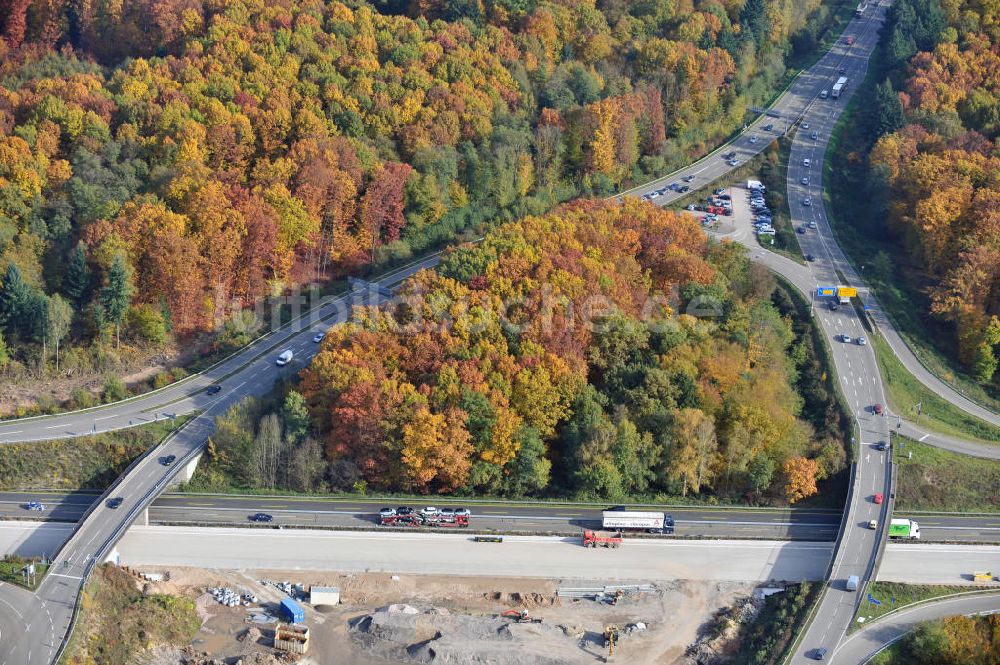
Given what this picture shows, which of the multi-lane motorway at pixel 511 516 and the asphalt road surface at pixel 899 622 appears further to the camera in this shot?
the multi-lane motorway at pixel 511 516

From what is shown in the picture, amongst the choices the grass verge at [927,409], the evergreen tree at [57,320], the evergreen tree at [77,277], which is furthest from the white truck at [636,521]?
the evergreen tree at [77,277]

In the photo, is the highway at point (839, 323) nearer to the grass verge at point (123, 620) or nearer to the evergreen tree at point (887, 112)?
the evergreen tree at point (887, 112)

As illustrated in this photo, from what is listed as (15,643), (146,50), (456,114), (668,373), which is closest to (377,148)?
(456,114)

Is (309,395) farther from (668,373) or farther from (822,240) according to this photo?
(822,240)

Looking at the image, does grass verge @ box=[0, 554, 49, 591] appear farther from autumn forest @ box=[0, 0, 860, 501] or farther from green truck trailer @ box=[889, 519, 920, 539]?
green truck trailer @ box=[889, 519, 920, 539]

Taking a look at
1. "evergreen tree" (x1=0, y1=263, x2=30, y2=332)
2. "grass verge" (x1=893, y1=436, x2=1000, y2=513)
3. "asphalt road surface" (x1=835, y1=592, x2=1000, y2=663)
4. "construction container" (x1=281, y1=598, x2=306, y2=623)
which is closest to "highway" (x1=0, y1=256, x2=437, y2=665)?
"evergreen tree" (x1=0, y1=263, x2=30, y2=332)

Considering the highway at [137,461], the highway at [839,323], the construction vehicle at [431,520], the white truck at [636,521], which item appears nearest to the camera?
the highway at [137,461]

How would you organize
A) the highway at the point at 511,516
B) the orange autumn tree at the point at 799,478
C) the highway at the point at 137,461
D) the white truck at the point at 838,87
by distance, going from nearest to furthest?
the highway at the point at 137,461 < the highway at the point at 511,516 < the orange autumn tree at the point at 799,478 < the white truck at the point at 838,87
